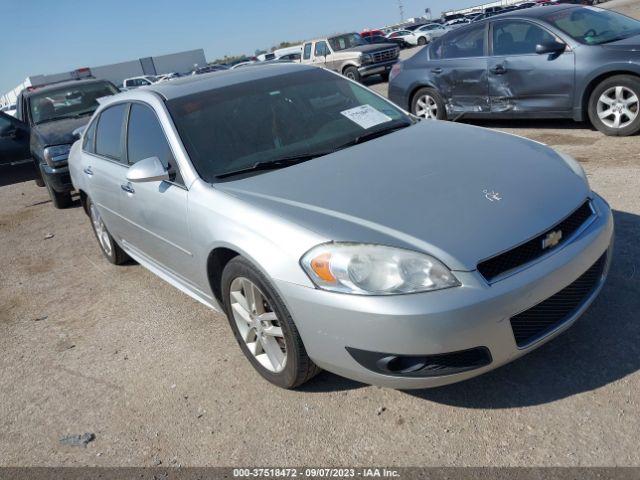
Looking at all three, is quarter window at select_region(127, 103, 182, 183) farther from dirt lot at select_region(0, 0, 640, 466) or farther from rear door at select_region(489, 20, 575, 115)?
rear door at select_region(489, 20, 575, 115)

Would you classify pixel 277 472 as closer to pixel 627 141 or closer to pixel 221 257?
pixel 221 257

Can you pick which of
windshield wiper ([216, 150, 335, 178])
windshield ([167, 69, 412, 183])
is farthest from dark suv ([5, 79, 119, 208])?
windshield wiper ([216, 150, 335, 178])

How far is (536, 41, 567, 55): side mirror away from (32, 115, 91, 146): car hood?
6.29m

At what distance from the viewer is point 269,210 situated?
2.79m

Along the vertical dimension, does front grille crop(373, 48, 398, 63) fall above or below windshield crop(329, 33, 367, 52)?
below

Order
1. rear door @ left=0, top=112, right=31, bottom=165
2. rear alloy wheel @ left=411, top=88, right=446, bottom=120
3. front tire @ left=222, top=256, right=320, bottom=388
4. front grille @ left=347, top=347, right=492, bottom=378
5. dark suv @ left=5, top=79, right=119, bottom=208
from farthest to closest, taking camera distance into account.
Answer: rear door @ left=0, top=112, right=31, bottom=165, rear alloy wheel @ left=411, top=88, right=446, bottom=120, dark suv @ left=5, top=79, right=119, bottom=208, front tire @ left=222, top=256, right=320, bottom=388, front grille @ left=347, top=347, right=492, bottom=378

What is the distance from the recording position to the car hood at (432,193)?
246 cm

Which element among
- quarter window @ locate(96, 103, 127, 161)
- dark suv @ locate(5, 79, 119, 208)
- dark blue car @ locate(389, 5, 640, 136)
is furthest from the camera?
dark suv @ locate(5, 79, 119, 208)

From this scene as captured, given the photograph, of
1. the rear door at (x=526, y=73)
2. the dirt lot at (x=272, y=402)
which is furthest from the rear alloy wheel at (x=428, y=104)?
the dirt lot at (x=272, y=402)

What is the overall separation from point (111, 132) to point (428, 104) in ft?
17.2

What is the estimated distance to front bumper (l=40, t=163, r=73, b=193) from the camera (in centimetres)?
804

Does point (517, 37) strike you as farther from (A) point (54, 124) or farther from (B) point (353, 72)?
(B) point (353, 72)

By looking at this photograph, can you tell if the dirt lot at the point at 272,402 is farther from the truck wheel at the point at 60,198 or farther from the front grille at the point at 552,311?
the truck wheel at the point at 60,198

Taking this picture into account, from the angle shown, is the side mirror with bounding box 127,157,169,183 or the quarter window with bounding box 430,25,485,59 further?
the quarter window with bounding box 430,25,485,59
